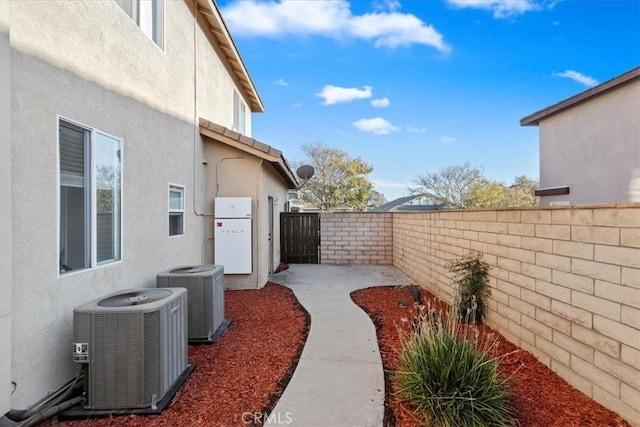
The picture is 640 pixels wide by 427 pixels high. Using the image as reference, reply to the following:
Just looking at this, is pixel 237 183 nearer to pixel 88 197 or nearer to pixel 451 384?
pixel 88 197

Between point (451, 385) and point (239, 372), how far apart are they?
86.5 inches

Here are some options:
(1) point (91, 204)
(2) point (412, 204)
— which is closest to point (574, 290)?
(1) point (91, 204)

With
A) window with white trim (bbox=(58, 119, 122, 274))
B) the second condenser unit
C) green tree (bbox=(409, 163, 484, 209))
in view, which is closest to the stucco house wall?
window with white trim (bbox=(58, 119, 122, 274))

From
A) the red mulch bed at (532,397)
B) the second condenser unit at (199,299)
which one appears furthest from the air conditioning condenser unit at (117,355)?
the red mulch bed at (532,397)

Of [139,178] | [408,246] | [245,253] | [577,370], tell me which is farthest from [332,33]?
[577,370]

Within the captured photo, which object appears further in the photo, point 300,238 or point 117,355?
point 300,238

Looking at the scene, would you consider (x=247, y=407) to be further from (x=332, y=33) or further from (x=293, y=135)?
(x=293, y=135)

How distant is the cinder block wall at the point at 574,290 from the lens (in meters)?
2.79

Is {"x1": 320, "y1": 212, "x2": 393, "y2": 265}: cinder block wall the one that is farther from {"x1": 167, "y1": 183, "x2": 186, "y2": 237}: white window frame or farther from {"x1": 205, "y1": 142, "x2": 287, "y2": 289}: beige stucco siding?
{"x1": 167, "y1": 183, "x2": 186, "y2": 237}: white window frame

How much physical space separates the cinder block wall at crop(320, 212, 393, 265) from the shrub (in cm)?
671

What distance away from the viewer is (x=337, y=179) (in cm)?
2862

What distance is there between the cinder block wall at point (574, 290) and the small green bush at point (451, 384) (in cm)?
86

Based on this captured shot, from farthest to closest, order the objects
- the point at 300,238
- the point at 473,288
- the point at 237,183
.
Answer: the point at 300,238
the point at 237,183
the point at 473,288

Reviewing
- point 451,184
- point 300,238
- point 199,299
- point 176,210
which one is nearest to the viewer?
point 199,299
